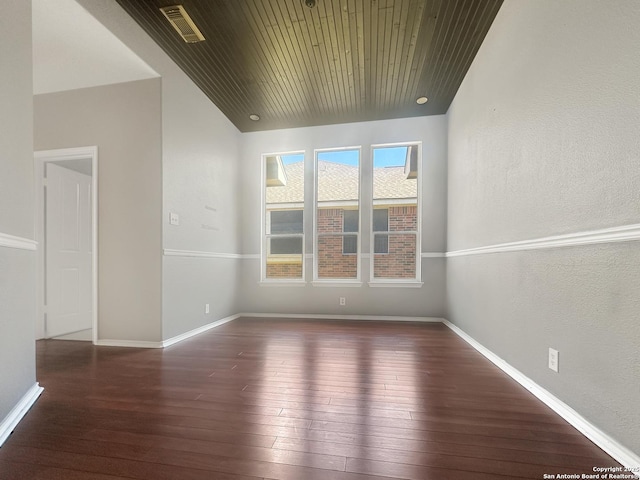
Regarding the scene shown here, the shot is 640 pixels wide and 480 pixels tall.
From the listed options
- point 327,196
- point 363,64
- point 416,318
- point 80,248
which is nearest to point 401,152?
point 327,196

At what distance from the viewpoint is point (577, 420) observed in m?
1.46

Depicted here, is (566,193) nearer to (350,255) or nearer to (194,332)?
(350,255)

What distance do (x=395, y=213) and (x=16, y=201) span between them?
3968mm

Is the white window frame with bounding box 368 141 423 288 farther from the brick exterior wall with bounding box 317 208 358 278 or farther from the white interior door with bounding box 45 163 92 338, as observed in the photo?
the white interior door with bounding box 45 163 92 338

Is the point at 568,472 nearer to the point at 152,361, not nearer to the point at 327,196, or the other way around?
the point at 152,361

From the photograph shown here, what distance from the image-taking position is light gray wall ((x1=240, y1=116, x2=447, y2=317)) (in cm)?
409

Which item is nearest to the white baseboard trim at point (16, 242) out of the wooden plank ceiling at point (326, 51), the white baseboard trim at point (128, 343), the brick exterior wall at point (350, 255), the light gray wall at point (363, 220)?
the white baseboard trim at point (128, 343)

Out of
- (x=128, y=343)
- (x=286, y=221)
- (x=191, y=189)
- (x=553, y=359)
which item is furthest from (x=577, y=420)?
(x=286, y=221)

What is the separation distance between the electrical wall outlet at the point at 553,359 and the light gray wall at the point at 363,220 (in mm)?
2413

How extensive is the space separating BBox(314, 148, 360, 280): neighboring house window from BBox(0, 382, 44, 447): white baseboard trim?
3172 mm

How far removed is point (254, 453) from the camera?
1275 millimetres

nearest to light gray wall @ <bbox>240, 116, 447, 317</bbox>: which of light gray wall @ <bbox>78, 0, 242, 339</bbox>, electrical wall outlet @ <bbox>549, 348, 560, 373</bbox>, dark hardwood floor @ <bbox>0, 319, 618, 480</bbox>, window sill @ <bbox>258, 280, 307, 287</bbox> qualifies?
window sill @ <bbox>258, 280, 307, 287</bbox>

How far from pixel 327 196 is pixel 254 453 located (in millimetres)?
3619

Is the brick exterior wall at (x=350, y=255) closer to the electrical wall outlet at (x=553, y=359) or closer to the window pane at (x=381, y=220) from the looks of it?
the window pane at (x=381, y=220)
